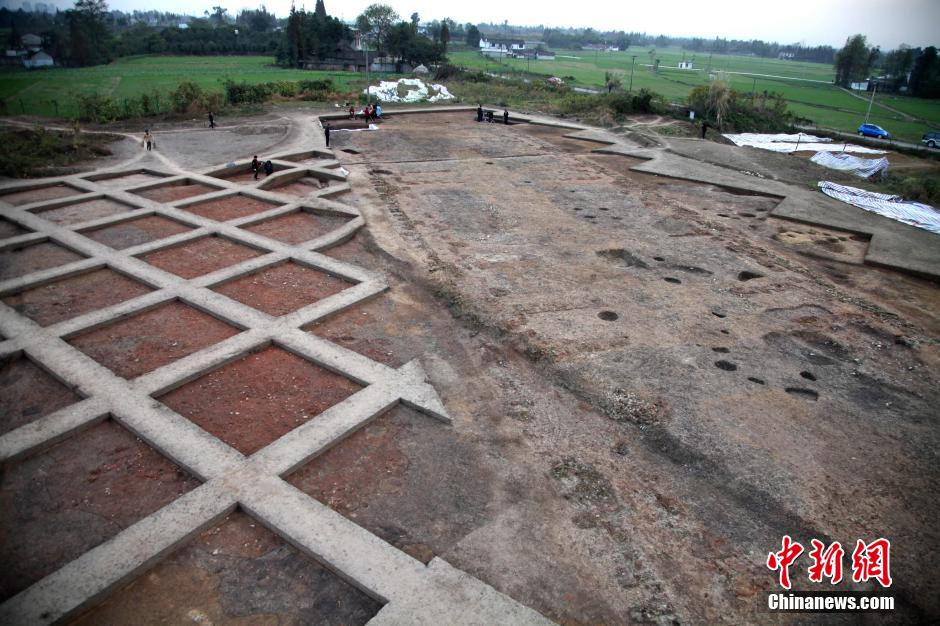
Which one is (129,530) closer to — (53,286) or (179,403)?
(179,403)

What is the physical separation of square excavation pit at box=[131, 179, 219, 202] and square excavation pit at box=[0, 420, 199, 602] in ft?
33.9

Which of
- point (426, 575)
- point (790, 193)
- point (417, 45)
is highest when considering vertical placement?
point (417, 45)

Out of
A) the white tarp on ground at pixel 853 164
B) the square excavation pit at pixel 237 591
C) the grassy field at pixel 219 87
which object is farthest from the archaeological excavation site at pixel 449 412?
the grassy field at pixel 219 87

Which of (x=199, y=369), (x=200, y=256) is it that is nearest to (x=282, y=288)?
(x=200, y=256)

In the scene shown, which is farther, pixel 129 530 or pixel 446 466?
pixel 446 466

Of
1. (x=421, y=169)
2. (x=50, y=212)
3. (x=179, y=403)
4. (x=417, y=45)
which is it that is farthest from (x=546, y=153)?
(x=417, y=45)

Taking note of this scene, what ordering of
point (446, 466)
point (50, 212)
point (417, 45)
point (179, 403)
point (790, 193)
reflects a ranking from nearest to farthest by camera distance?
point (446, 466) → point (179, 403) → point (50, 212) → point (790, 193) → point (417, 45)

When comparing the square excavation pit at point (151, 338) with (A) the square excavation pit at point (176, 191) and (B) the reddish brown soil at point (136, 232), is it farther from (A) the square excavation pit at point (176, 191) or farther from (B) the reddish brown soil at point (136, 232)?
(A) the square excavation pit at point (176, 191)

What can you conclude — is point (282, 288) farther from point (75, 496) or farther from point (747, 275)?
point (747, 275)

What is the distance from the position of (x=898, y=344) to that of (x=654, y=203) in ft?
26.8

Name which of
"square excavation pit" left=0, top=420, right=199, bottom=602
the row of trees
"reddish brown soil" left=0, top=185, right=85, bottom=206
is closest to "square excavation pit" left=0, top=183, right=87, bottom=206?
"reddish brown soil" left=0, top=185, right=85, bottom=206

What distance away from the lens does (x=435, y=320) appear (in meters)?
9.69

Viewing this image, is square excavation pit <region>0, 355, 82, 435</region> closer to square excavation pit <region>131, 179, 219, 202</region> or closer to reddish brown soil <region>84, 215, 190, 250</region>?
reddish brown soil <region>84, 215, 190, 250</region>

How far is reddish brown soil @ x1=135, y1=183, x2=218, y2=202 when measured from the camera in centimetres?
1534
